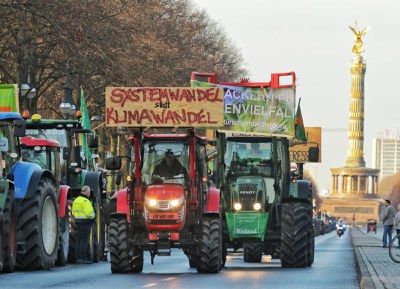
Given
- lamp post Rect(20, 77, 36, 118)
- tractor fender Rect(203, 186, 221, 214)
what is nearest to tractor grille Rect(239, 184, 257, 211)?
tractor fender Rect(203, 186, 221, 214)

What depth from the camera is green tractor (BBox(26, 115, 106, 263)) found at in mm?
27953

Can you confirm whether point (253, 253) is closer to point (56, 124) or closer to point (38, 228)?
point (56, 124)

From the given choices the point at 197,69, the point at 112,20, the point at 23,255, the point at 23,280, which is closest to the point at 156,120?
the point at 23,255

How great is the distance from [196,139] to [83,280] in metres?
4.21

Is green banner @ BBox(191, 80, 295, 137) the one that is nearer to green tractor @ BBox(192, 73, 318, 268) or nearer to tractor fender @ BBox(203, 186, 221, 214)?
green tractor @ BBox(192, 73, 318, 268)

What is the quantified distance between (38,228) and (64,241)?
12.4 feet

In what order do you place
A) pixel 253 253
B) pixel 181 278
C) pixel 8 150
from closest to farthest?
pixel 181 278, pixel 8 150, pixel 253 253

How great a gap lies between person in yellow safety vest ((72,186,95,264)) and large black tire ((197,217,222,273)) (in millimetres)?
4079

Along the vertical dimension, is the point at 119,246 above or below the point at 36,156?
below

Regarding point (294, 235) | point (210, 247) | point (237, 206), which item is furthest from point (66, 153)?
point (210, 247)

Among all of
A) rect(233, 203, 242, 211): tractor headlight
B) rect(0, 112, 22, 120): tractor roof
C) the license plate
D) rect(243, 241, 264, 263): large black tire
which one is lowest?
rect(243, 241, 264, 263): large black tire

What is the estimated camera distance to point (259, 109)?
2867 centimetres

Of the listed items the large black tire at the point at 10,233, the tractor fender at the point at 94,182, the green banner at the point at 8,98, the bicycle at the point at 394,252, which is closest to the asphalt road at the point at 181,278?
the large black tire at the point at 10,233

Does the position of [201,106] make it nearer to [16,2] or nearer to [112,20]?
[16,2]
